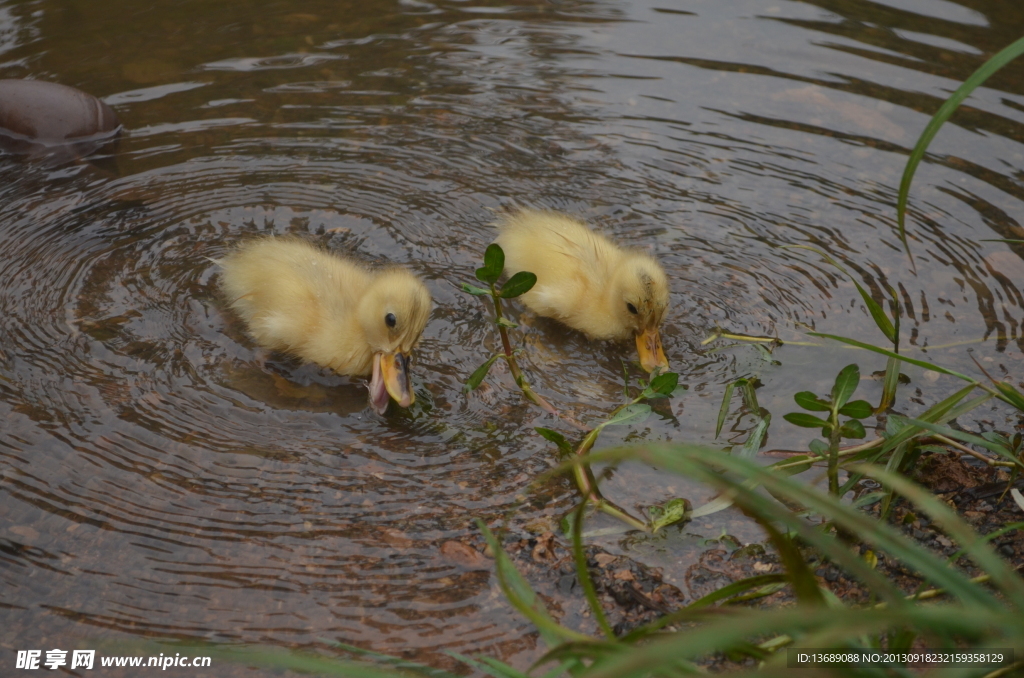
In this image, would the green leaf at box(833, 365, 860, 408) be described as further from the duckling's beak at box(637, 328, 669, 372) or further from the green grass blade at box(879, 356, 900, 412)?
the duckling's beak at box(637, 328, 669, 372)

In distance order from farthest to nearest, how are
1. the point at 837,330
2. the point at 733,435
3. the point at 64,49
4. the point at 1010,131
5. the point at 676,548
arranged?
the point at 64,49
the point at 1010,131
the point at 837,330
the point at 733,435
the point at 676,548

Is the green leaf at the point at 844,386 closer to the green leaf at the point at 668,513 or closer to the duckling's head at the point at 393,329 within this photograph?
the green leaf at the point at 668,513

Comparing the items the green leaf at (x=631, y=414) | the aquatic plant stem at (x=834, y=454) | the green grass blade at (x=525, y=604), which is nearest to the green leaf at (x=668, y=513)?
the green leaf at (x=631, y=414)

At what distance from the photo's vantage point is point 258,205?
3844 mm

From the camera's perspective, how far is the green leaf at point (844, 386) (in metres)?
2.26

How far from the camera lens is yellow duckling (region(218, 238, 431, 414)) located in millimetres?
2898

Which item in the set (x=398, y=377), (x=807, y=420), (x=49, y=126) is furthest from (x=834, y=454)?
(x=49, y=126)

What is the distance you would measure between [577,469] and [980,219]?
2593 mm

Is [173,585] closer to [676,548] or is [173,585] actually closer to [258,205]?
[676,548]

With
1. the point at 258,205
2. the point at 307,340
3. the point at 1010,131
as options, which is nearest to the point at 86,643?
the point at 307,340

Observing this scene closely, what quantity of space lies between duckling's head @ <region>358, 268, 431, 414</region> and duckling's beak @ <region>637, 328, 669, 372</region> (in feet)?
2.72

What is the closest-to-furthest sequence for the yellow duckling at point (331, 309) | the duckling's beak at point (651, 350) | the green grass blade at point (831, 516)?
1. the green grass blade at point (831, 516)
2. the yellow duckling at point (331, 309)
3. the duckling's beak at point (651, 350)

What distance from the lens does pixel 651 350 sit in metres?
3.21

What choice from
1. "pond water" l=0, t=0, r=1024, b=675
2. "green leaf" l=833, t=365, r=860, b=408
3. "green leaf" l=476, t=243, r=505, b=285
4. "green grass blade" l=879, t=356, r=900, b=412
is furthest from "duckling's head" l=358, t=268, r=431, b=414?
"green grass blade" l=879, t=356, r=900, b=412
